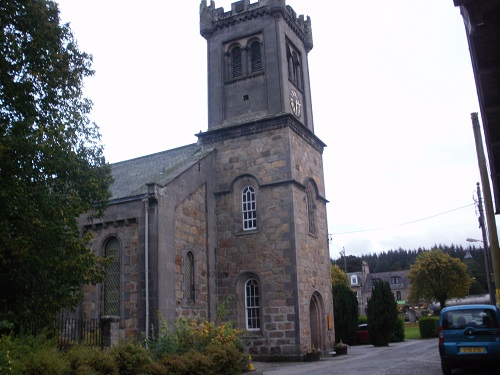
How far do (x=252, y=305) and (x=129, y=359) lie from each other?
11.5 meters

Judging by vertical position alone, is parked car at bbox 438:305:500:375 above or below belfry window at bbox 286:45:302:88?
below

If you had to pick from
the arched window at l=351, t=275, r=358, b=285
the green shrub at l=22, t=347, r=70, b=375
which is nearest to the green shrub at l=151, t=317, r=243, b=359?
the green shrub at l=22, t=347, r=70, b=375

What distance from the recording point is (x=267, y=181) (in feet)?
79.6

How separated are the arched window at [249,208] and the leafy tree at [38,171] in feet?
36.0

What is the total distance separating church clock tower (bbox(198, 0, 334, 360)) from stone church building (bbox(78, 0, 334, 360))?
0.17 feet

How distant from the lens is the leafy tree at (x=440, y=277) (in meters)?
55.8

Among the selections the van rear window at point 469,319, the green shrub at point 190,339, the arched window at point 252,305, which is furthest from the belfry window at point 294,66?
the van rear window at point 469,319

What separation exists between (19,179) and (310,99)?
19.4 m

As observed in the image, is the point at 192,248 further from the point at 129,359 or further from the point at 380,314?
the point at 380,314

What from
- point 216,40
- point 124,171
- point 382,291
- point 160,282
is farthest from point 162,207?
point 382,291

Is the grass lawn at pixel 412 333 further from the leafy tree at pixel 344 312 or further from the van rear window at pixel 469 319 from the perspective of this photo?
the van rear window at pixel 469 319

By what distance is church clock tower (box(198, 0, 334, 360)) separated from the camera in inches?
900

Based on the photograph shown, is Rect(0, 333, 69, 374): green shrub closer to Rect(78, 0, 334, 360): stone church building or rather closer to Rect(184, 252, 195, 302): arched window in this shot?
Rect(78, 0, 334, 360): stone church building

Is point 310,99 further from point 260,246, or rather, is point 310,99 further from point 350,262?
point 350,262
